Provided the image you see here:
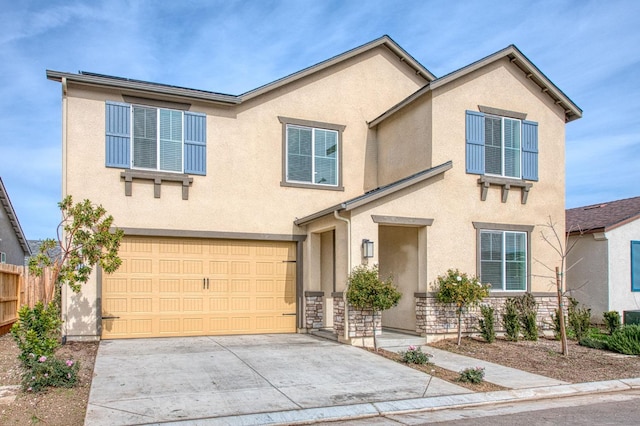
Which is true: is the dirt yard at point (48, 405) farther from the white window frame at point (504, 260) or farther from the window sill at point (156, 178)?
the white window frame at point (504, 260)

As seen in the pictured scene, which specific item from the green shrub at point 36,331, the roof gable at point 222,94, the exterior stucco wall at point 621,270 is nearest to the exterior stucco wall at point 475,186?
the roof gable at point 222,94

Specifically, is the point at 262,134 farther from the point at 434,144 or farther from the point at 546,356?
the point at 546,356

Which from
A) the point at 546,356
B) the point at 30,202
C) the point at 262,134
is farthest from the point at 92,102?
the point at 30,202

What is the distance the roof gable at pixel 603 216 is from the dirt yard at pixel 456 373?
4.09 m

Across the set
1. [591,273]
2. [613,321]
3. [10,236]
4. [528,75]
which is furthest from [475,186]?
[10,236]

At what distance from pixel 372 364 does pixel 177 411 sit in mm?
4188

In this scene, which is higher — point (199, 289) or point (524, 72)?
point (524, 72)

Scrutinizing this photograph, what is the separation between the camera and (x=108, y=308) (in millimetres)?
12062

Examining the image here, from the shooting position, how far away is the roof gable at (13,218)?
19.0 metres

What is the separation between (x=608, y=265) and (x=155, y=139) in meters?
13.2

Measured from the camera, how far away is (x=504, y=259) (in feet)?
43.9

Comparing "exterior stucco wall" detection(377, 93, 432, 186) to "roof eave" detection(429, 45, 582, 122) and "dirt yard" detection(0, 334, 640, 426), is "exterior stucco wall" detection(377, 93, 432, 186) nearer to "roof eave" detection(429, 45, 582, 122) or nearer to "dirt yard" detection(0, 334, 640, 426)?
"roof eave" detection(429, 45, 582, 122)

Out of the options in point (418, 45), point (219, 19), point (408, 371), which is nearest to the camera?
point (408, 371)

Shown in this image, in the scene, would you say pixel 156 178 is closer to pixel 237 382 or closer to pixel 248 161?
pixel 248 161
